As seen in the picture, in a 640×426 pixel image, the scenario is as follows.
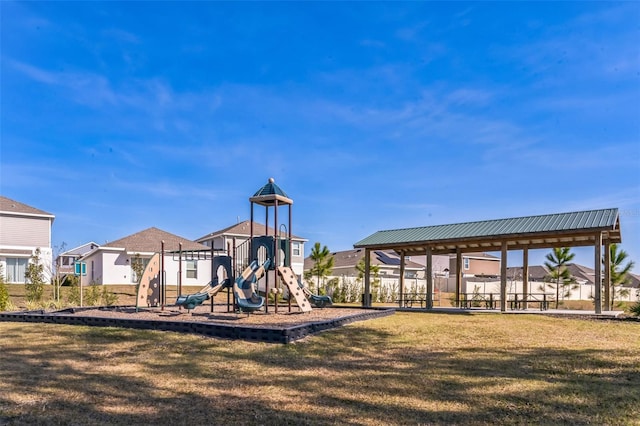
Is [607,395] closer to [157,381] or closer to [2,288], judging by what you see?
[157,381]

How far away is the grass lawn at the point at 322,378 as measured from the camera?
4.92m

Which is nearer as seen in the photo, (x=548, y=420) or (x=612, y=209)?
(x=548, y=420)

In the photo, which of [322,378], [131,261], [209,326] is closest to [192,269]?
[131,261]

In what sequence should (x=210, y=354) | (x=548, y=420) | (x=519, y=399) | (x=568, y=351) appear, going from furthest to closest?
(x=568, y=351) → (x=210, y=354) → (x=519, y=399) → (x=548, y=420)

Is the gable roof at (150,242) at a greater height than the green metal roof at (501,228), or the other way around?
the green metal roof at (501,228)

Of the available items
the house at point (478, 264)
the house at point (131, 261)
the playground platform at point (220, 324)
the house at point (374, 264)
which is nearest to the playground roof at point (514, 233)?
the playground platform at point (220, 324)

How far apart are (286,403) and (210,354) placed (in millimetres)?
3022

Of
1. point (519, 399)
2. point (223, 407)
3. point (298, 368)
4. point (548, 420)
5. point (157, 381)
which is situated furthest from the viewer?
point (298, 368)

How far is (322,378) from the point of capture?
6438 millimetres

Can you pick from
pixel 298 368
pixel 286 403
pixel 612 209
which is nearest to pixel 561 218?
pixel 612 209

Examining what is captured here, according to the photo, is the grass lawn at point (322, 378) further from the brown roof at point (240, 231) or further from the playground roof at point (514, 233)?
the brown roof at point (240, 231)

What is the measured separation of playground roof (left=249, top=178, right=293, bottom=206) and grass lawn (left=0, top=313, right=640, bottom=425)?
4847mm

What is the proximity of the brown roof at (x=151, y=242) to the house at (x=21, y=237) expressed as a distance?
3808 mm

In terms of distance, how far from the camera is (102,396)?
217 inches
